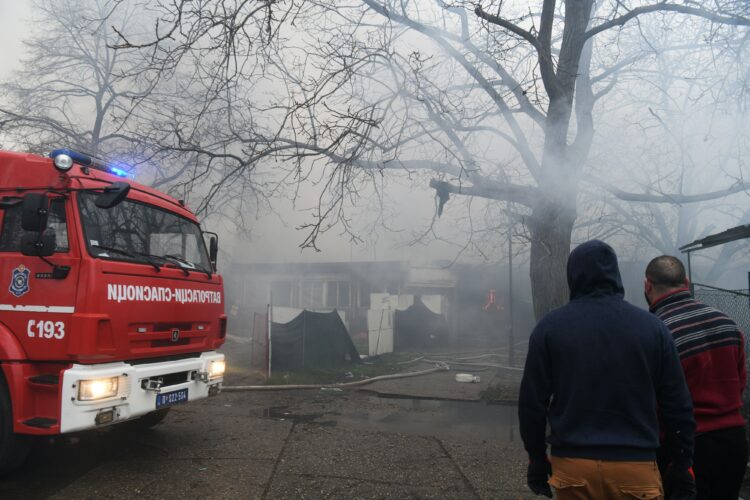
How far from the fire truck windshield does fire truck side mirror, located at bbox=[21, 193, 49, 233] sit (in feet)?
0.93

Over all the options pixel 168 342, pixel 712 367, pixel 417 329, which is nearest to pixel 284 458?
pixel 168 342

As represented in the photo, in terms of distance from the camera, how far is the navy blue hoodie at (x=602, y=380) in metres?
1.95

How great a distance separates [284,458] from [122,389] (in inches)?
61.9

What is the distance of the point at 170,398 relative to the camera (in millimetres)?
4406

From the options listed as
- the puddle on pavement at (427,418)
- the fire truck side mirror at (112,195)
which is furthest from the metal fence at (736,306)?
the fire truck side mirror at (112,195)

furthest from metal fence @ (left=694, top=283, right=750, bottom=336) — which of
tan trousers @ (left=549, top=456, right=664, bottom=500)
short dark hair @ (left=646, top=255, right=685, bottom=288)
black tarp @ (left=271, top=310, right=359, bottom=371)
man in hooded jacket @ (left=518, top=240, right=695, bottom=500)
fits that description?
black tarp @ (left=271, top=310, right=359, bottom=371)

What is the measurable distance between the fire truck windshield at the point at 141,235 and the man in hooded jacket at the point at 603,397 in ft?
11.3

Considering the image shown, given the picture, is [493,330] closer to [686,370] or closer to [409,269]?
[409,269]

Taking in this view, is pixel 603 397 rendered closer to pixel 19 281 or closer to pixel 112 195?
pixel 112 195

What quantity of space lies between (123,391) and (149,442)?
1.44 metres

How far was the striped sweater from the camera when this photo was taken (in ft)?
7.95

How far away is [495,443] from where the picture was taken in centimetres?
565

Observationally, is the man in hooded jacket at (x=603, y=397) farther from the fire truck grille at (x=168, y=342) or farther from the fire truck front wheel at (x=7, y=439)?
the fire truck front wheel at (x=7, y=439)

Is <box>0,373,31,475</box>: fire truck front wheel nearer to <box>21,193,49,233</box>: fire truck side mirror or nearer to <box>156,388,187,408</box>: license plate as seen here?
<box>156,388,187,408</box>: license plate
